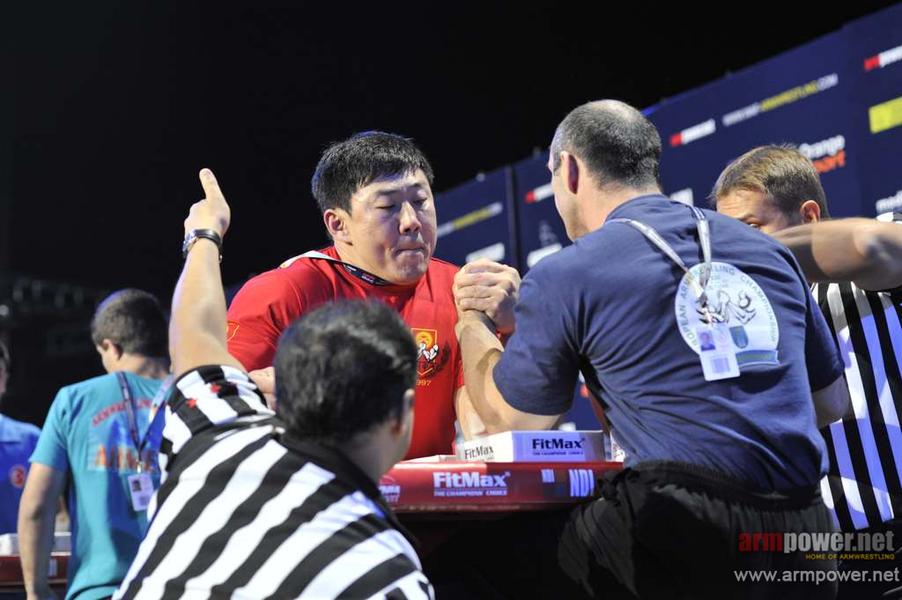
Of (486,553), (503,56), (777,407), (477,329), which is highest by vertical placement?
(503,56)

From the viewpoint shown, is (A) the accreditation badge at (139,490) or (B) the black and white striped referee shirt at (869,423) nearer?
(B) the black and white striped referee shirt at (869,423)

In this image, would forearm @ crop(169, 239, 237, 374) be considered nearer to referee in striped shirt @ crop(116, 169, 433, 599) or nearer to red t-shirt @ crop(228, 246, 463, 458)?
referee in striped shirt @ crop(116, 169, 433, 599)

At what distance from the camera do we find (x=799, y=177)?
7.72ft

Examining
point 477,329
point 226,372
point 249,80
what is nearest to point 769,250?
point 477,329

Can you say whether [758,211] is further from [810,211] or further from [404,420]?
[404,420]

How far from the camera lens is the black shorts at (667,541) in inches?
62.3

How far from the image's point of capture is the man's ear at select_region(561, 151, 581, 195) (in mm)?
1987

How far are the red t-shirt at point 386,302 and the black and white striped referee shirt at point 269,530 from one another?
100 cm

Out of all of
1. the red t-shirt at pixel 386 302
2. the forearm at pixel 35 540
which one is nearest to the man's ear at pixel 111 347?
the forearm at pixel 35 540

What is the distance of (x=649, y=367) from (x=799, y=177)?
0.92m

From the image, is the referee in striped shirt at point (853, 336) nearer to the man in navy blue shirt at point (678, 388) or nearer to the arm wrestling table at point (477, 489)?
the man in navy blue shirt at point (678, 388)

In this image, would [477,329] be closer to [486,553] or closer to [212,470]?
[486,553]

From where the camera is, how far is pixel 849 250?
78.5 inches

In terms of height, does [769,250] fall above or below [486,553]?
above
